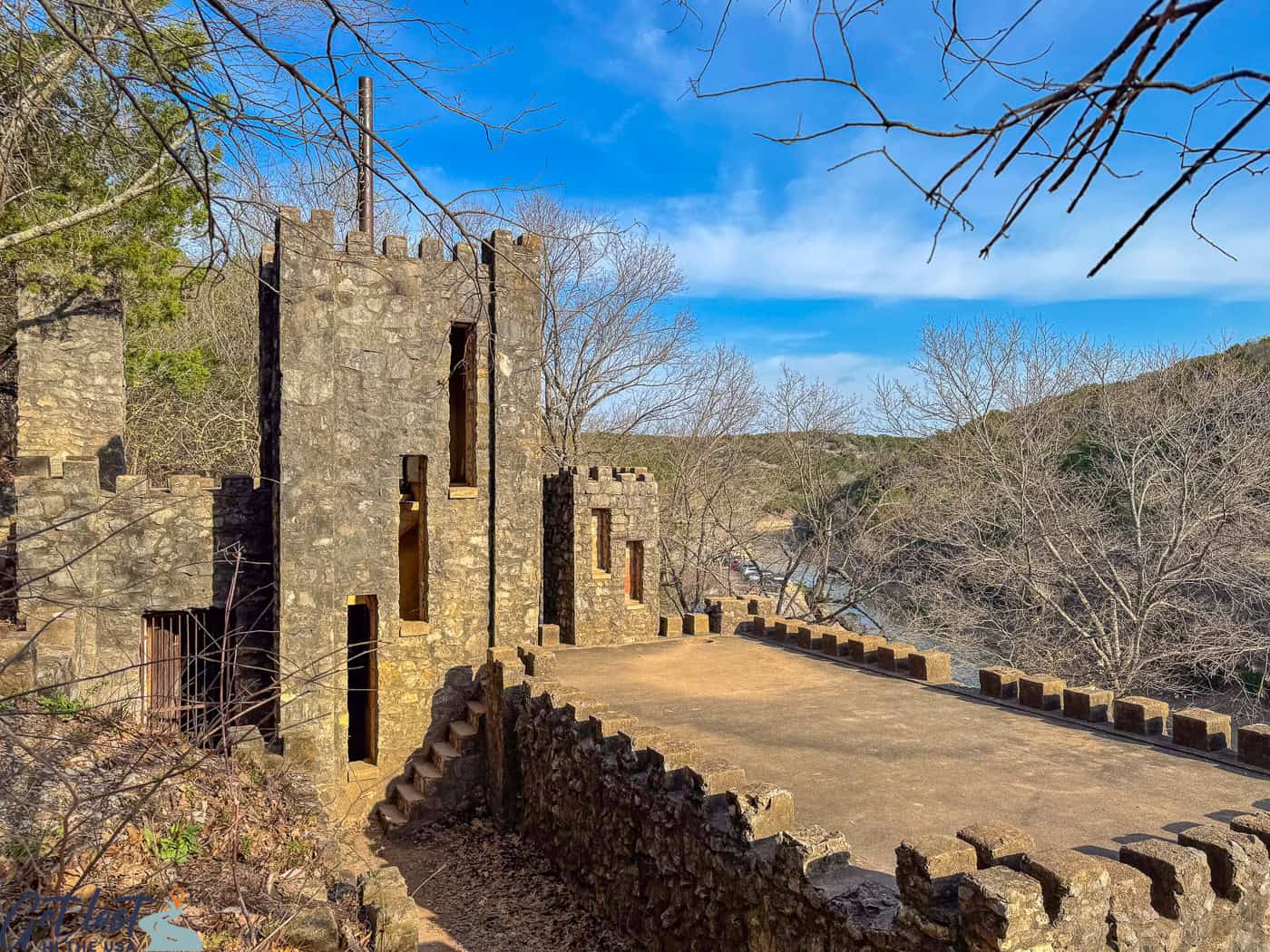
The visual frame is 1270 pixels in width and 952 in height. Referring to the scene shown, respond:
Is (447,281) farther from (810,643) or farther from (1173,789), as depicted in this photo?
(1173,789)

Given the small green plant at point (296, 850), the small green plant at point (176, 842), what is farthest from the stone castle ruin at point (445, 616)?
the small green plant at point (296, 850)

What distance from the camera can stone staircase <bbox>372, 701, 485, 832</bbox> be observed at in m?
10.3

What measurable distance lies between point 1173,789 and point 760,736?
3335 mm

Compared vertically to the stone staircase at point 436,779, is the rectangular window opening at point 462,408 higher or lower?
higher

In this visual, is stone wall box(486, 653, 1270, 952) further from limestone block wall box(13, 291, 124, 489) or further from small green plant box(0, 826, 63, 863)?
limestone block wall box(13, 291, 124, 489)

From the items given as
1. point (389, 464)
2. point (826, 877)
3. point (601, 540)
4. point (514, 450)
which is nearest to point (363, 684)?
point (389, 464)

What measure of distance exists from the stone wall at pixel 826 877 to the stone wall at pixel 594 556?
4060 mm

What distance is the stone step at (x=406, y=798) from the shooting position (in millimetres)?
10297

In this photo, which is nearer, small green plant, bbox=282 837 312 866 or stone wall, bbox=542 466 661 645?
small green plant, bbox=282 837 312 866

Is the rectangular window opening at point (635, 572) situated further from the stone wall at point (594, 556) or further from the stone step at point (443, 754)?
the stone step at point (443, 754)

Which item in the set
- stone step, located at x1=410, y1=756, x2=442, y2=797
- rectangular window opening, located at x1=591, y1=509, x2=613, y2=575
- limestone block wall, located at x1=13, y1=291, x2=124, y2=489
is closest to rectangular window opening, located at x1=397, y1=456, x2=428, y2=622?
stone step, located at x1=410, y1=756, x2=442, y2=797

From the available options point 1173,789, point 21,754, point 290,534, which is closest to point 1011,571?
point 1173,789

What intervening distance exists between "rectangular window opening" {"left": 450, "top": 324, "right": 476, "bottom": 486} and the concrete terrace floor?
12.3 feet

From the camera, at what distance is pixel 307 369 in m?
10.0
